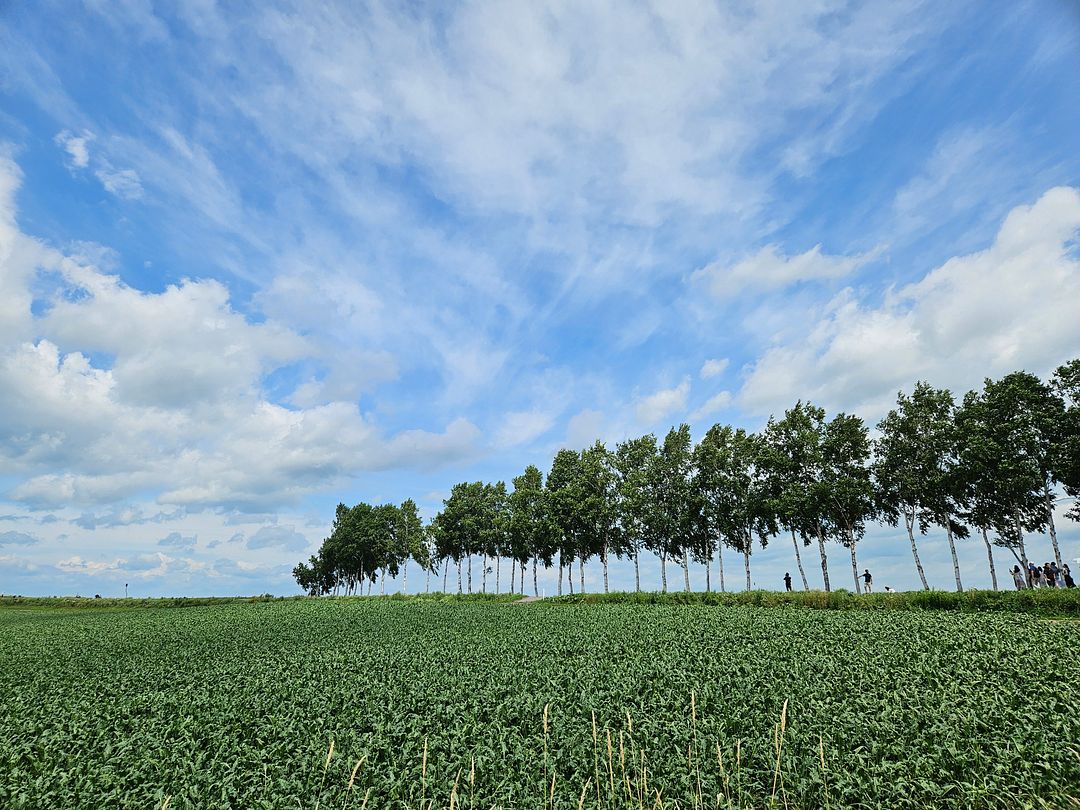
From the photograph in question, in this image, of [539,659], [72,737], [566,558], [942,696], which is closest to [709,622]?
[539,659]

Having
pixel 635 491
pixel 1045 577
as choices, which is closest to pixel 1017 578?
pixel 1045 577

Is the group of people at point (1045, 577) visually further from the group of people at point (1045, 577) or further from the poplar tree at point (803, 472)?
the poplar tree at point (803, 472)

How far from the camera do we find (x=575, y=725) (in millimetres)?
12602

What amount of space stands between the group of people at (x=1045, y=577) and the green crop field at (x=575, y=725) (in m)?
24.7

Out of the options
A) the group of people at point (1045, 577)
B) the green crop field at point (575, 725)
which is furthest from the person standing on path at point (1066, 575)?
the green crop field at point (575, 725)

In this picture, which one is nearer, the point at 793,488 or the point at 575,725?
the point at 575,725

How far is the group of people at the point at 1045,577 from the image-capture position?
40688 millimetres

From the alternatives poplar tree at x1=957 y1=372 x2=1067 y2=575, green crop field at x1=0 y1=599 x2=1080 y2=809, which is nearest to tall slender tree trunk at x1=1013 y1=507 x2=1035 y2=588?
poplar tree at x1=957 y1=372 x2=1067 y2=575

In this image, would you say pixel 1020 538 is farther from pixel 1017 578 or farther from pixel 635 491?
pixel 635 491

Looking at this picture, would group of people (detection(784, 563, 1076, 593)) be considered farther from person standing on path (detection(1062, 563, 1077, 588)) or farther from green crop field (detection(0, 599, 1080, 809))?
green crop field (detection(0, 599, 1080, 809))

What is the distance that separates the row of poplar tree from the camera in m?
43.2

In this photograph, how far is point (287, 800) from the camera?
9.53 metres

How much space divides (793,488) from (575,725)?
4687 centimetres

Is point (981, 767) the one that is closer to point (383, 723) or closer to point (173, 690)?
point (383, 723)
